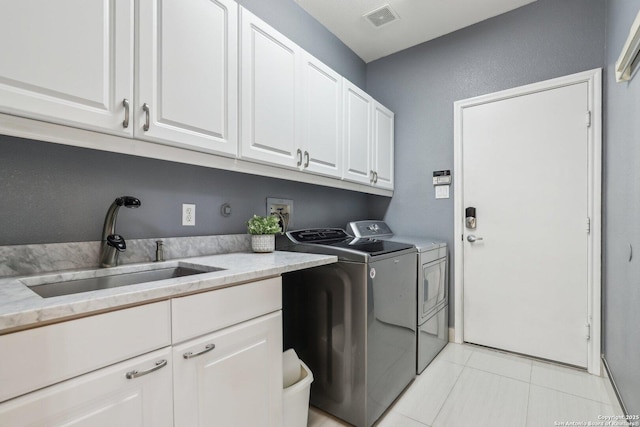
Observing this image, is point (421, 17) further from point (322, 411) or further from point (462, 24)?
Result: point (322, 411)

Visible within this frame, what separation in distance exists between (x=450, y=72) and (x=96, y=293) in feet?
9.95

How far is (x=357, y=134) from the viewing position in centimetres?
236

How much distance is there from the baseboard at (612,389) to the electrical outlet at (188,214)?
8.19 feet

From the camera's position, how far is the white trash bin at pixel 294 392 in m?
1.33

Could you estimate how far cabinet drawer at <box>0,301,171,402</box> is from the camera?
62 cm

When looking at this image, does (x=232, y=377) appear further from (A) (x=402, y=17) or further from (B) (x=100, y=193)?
(A) (x=402, y=17)

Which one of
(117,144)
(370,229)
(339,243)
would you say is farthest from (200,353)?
(370,229)

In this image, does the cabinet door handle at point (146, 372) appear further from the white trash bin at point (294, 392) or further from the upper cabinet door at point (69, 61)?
the upper cabinet door at point (69, 61)

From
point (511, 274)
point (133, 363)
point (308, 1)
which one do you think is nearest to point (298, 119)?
point (308, 1)

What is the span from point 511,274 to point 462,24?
2183 mm

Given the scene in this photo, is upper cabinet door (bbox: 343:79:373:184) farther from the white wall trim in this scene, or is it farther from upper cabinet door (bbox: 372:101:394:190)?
the white wall trim

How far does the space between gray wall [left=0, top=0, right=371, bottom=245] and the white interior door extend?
63.2 inches

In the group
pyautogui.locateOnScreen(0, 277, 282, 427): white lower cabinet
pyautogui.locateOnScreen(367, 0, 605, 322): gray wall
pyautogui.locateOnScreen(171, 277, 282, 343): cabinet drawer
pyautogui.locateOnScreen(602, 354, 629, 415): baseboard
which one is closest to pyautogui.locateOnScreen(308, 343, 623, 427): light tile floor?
pyautogui.locateOnScreen(602, 354, 629, 415): baseboard

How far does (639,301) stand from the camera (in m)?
1.29
